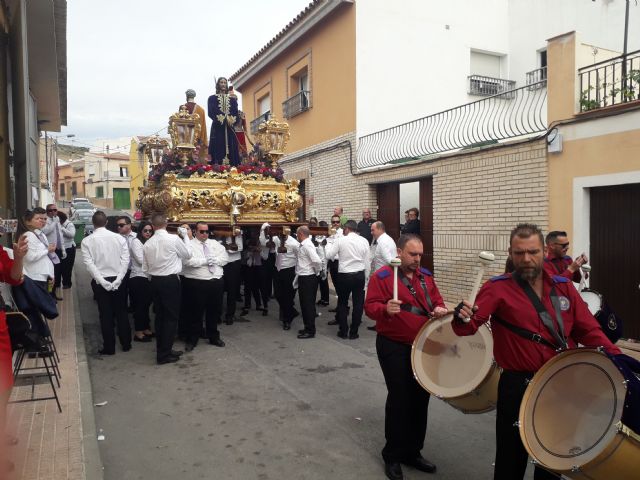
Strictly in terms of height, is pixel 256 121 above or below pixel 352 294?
above

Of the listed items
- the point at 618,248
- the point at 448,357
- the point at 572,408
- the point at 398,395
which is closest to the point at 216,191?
the point at 398,395

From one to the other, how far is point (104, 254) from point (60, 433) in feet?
9.24

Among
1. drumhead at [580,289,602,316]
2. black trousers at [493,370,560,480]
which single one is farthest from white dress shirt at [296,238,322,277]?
black trousers at [493,370,560,480]

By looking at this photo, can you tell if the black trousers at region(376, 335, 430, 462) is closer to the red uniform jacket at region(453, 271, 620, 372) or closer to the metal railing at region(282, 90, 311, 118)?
the red uniform jacket at region(453, 271, 620, 372)

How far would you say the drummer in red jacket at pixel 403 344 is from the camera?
11.6ft

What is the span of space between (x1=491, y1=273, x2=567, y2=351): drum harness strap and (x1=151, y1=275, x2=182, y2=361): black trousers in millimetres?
4486

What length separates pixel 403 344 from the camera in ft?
11.7

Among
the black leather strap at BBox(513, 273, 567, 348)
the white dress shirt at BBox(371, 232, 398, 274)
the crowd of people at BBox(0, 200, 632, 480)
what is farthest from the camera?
the white dress shirt at BBox(371, 232, 398, 274)

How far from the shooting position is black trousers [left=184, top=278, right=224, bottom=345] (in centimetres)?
689

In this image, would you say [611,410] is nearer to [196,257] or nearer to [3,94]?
[196,257]

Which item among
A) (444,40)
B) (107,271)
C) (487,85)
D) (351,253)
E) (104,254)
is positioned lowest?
(107,271)

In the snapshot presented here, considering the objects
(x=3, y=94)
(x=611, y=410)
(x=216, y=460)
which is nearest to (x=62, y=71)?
(x=3, y=94)

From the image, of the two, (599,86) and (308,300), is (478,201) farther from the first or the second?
(308,300)

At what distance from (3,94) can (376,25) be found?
874cm
